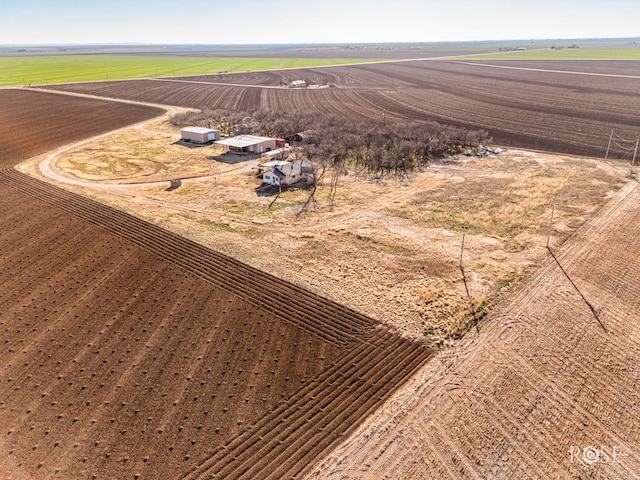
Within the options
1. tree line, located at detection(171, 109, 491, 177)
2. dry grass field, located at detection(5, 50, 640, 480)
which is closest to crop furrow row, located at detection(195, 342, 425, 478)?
dry grass field, located at detection(5, 50, 640, 480)

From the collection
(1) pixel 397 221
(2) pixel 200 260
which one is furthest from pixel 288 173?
(2) pixel 200 260

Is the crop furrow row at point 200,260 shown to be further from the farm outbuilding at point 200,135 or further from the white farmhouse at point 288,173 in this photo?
the farm outbuilding at point 200,135

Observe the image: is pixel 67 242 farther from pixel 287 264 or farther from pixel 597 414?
pixel 597 414

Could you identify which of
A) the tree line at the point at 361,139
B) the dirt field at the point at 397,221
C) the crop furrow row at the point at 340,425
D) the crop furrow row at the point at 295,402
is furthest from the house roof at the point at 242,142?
the crop furrow row at the point at 340,425

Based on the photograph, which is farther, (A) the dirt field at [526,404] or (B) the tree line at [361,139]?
(B) the tree line at [361,139]

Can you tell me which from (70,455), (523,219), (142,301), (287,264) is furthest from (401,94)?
(70,455)
